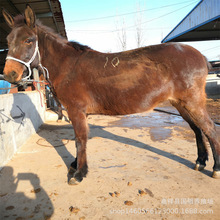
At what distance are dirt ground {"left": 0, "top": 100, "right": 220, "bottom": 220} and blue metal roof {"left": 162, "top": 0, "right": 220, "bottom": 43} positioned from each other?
12.0 meters

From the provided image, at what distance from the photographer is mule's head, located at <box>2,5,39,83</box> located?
8.30 ft

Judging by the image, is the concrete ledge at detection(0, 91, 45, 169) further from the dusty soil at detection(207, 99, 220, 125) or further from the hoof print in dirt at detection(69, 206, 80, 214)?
the dusty soil at detection(207, 99, 220, 125)

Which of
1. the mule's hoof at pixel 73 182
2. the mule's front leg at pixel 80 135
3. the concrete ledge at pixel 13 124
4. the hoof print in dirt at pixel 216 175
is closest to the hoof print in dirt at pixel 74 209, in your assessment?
the mule's hoof at pixel 73 182

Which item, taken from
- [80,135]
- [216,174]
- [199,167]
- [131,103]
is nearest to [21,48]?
[80,135]

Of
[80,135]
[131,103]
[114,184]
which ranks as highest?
[131,103]

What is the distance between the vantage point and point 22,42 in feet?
8.55

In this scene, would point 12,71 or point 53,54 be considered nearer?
point 12,71

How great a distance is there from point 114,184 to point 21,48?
2631 millimetres

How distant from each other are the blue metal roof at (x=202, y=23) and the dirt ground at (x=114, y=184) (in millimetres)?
12005

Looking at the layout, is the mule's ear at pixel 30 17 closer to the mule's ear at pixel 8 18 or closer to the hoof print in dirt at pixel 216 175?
the mule's ear at pixel 8 18

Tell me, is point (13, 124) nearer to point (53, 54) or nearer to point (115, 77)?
point (53, 54)

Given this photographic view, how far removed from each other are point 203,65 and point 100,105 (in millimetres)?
1877

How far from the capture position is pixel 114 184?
2512mm

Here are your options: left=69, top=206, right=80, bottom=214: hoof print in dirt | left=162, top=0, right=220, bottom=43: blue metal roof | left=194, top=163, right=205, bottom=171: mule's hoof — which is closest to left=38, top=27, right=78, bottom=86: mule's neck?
left=69, top=206, right=80, bottom=214: hoof print in dirt
